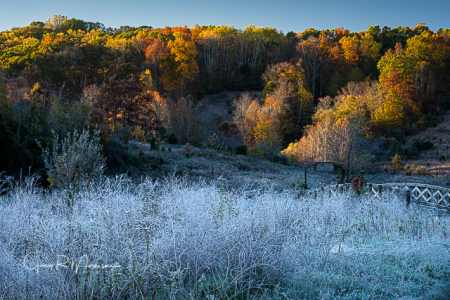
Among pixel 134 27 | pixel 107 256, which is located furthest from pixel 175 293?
pixel 134 27

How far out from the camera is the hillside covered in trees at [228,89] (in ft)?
43.9

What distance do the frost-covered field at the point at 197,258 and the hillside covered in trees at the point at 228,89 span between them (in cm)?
592

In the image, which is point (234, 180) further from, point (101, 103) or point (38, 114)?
point (101, 103)

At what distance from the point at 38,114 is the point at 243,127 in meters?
15.6

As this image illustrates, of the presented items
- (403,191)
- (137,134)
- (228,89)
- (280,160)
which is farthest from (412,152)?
(228,89)

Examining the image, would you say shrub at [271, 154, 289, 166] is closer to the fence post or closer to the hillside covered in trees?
the hillside covered in trees

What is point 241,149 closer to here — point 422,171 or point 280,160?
point 280,160

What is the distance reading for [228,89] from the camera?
40875mm

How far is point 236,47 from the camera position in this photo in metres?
44.6

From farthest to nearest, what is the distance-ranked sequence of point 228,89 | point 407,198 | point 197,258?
point 228,89 < point 407,198 < point 197,258

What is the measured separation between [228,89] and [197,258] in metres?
39.2

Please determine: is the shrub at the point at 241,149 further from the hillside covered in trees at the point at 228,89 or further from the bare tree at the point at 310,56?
the bare tree at the point at 310,56


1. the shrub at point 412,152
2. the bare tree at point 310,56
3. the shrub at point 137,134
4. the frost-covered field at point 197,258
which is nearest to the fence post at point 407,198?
the frost-covered field at point 197,258

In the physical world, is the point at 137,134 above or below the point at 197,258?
above
